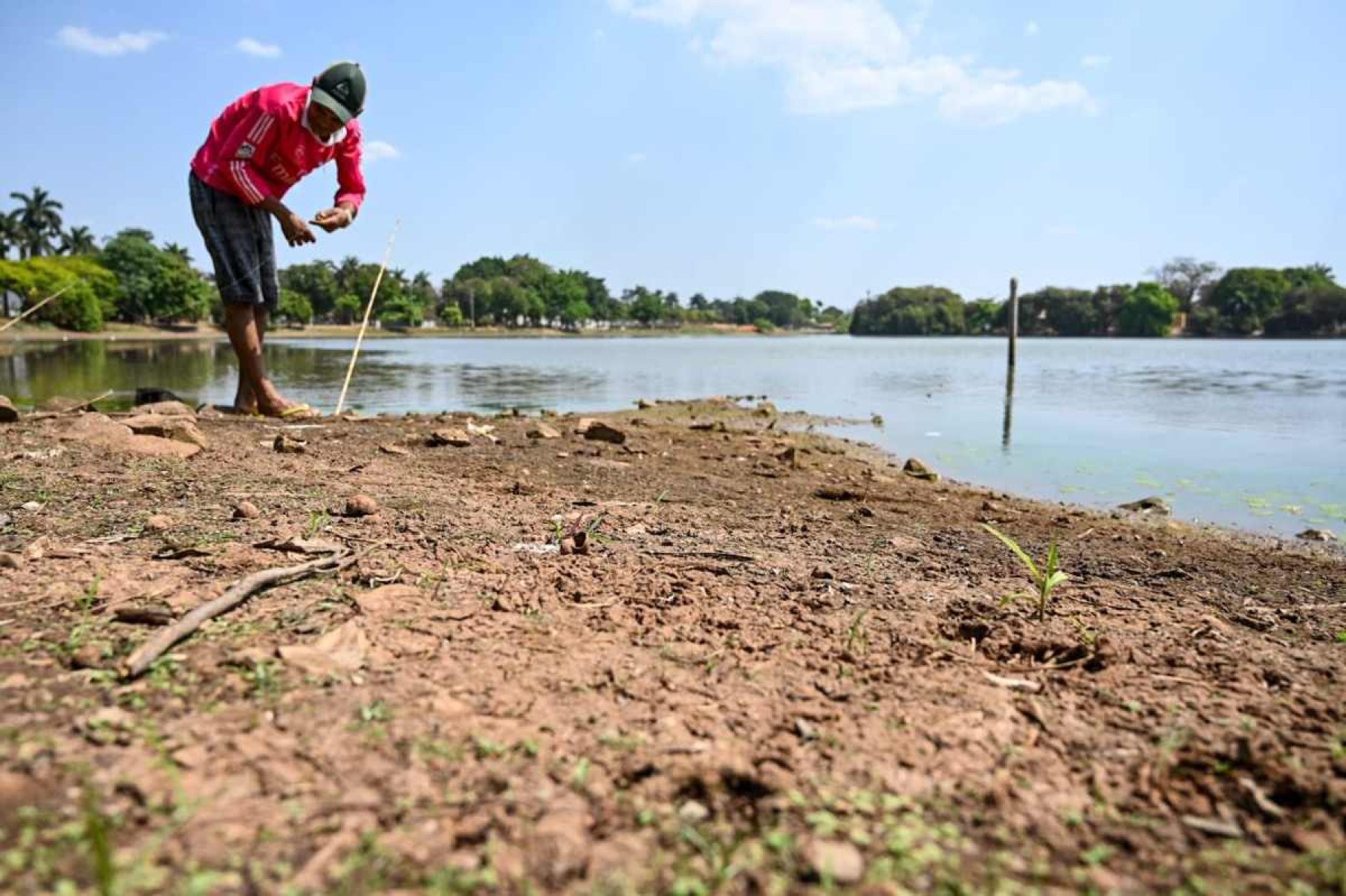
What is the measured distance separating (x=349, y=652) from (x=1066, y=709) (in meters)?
1.47

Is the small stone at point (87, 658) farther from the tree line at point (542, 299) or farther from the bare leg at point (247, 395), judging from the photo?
the tree line at point (542, 299)

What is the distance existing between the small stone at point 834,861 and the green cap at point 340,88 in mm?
5210

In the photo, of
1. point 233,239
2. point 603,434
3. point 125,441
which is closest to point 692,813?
point 125,441

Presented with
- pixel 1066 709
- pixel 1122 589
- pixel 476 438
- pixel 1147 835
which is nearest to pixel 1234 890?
pixel 1147 835

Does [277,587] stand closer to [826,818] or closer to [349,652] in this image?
[349,652]

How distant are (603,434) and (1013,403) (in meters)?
9.26

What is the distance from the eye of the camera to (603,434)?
19.4 feet

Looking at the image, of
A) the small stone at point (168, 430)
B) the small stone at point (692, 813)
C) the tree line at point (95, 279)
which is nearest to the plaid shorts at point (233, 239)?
the small stone at point (168, 430)

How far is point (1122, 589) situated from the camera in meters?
2.71

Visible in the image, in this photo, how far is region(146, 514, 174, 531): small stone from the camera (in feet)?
8.04

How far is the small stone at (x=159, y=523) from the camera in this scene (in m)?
2.45

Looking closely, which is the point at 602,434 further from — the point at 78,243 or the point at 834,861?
the point at 78,243

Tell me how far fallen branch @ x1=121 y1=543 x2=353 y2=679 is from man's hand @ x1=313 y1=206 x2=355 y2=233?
381 centimetres

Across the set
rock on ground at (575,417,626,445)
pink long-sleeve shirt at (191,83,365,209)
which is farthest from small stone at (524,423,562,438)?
pink long-sleeve shirt at (191,83,365,209)
